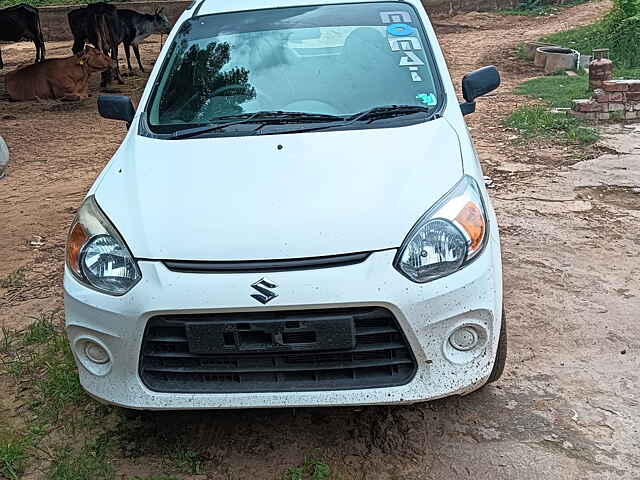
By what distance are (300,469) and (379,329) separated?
27.3 inches

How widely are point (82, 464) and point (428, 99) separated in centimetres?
217

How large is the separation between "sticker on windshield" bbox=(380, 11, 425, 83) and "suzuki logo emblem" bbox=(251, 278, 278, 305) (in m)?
1.54

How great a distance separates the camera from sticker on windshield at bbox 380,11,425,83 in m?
3.74

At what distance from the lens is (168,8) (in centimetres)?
1894

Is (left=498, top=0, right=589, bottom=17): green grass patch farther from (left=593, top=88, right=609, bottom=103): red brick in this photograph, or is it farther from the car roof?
the car roof

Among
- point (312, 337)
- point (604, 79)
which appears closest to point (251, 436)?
point (312, 337)

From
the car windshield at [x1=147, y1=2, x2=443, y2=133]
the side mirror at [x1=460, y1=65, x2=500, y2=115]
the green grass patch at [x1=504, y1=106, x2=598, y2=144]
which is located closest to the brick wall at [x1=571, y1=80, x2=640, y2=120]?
the green grass patch at [x1=504, y1=106, x2=598, y2=144]

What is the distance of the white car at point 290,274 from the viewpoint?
2.59 meters

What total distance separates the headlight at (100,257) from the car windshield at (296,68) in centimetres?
76

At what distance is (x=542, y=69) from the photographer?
11.6 meters

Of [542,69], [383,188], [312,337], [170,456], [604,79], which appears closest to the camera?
[312,337]

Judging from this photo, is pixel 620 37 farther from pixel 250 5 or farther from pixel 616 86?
pixel 250 5

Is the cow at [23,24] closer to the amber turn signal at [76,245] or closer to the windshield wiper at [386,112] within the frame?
the windshield wiper at [386,112]

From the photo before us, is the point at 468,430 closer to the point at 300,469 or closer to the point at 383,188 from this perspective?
the point at 300,469
